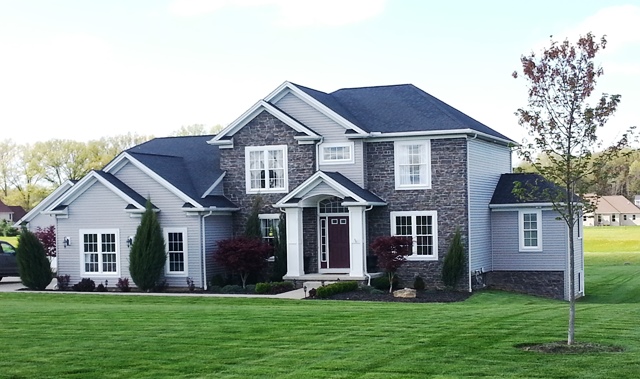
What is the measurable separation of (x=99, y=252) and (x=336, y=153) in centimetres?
966

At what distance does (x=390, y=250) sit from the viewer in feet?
92.8

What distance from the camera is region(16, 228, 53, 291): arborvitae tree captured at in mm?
31406

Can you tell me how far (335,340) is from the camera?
14.4 metres

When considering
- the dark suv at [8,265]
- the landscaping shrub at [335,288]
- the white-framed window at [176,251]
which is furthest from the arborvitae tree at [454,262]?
the dark suv at [8,265]

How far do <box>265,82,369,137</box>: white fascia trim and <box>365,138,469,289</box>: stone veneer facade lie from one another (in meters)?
1.27

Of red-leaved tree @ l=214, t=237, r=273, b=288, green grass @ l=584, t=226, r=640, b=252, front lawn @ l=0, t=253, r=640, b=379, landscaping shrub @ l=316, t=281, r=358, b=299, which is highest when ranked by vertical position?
red-leaved tree @ l=214, t=237, r=273, b=288

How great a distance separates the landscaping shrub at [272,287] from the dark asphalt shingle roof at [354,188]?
159 inches

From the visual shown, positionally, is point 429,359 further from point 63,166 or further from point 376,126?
point 63,166

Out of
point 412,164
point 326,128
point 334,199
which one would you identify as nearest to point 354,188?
point 334,199

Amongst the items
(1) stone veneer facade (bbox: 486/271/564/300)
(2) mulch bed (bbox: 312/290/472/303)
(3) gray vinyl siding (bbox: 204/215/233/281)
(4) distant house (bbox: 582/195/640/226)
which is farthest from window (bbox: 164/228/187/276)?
(4) distant house (bbox: 582/195/640/226)

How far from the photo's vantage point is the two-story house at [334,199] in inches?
1177

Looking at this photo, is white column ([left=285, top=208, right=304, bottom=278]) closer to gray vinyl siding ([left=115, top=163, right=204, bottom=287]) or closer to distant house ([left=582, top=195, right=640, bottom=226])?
gray vinyl siding ([left=115, top=163, right=204, bottom=287])

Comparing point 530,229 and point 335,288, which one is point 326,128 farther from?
point 530,229

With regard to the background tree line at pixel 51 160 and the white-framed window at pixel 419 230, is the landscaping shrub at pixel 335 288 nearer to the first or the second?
the white-framed window at pixel 419 230
